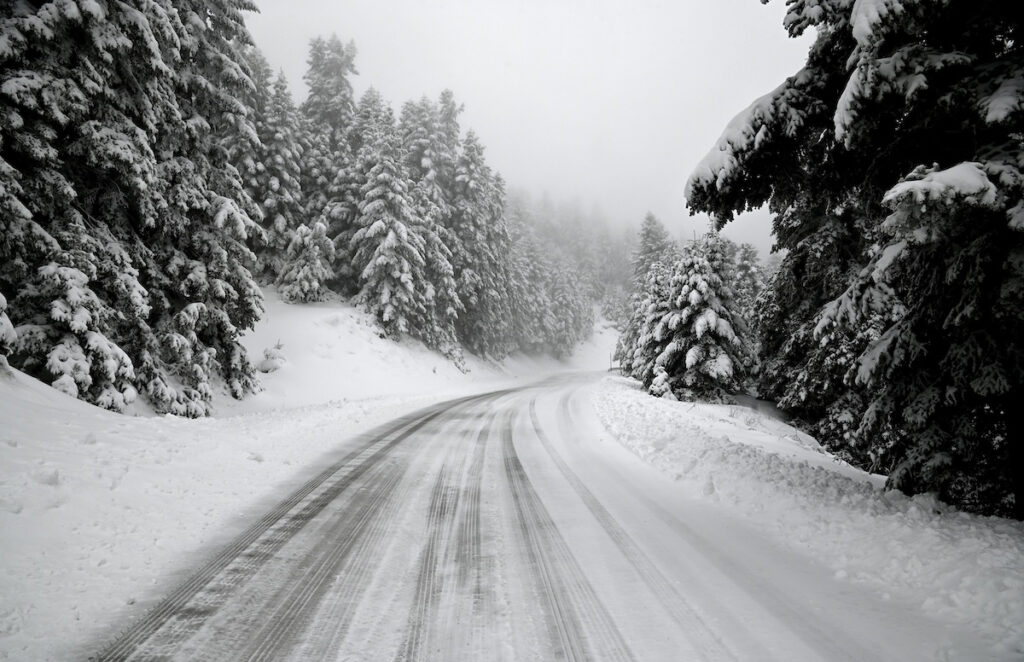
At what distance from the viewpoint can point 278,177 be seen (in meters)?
26.7

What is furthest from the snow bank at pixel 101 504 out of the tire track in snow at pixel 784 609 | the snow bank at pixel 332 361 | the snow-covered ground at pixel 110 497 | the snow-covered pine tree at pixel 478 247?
the snow-covered pine tree at pixel 478 247

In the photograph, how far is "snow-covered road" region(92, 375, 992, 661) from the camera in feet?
9.85

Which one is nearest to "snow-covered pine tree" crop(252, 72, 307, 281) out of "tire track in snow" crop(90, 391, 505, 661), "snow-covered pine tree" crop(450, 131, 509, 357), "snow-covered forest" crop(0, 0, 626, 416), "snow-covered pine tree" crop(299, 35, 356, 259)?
"snow-covered forest" crop(0, 0, 626, 416)

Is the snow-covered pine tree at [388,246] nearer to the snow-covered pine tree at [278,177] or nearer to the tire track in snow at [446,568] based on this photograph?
the snow-covered pine tree at [278,177]

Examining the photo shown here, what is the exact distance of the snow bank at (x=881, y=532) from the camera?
366 cm

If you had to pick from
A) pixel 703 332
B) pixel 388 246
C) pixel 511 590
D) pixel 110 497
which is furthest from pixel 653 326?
pixel 110 497

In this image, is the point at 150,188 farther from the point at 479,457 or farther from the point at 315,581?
the point at 315,581

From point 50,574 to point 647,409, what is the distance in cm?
1437

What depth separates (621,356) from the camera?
47.8 meters

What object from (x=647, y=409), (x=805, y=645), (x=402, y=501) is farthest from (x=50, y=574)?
(x=647, y=409)

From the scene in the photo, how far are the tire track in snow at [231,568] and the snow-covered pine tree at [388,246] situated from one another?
20343 millimetres

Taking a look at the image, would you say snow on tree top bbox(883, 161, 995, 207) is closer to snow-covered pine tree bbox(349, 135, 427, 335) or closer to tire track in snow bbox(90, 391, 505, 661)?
tire track in snow bbox(90, 391, 505, 661)

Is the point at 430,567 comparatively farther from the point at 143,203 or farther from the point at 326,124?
the point at 326,124

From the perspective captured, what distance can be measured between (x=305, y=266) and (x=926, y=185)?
27.5 m
